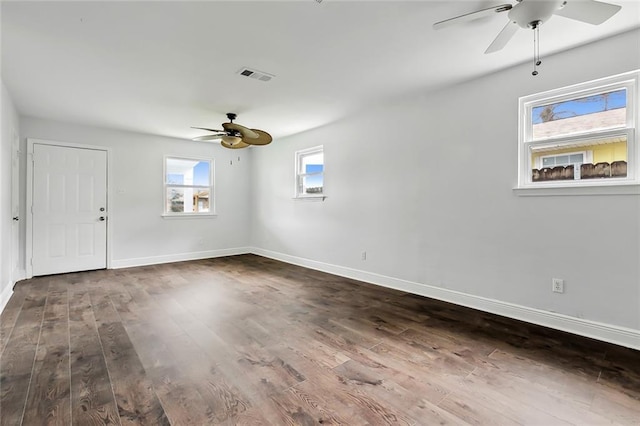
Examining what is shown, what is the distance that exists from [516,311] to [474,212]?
1092mm

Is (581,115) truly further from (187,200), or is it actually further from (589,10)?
(187,200)

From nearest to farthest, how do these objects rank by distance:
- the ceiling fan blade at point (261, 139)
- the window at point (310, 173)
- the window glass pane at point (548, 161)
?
the window glass pane at point (548, 161)
the ceiling fan blade at point (261, 139)
the window at point (310, 173)

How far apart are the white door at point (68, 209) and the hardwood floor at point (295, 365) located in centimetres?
148

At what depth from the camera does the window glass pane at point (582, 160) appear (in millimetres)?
2598

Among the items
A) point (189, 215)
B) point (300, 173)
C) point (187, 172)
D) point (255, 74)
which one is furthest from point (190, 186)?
point (255, 74)

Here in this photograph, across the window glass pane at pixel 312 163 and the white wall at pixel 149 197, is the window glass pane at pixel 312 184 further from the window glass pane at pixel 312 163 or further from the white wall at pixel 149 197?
the white wall at pixel 149 197

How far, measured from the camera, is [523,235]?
3.07 metres

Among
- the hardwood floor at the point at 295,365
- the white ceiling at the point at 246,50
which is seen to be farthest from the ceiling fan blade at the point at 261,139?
the hardwood floor at the point at 295,365

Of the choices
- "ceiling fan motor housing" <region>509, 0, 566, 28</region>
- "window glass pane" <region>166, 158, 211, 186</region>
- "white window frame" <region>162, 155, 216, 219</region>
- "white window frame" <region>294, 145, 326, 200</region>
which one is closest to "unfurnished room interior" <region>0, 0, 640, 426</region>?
"ceiling fan motor housing" <region>509, 0, 566, 28</region>

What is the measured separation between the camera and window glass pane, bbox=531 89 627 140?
8.62 ft

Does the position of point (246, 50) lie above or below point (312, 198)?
above

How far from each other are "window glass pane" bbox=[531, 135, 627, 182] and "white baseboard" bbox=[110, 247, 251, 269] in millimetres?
5864

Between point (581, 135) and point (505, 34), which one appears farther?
point (581, 135)

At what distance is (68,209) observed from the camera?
5125 millimetres
